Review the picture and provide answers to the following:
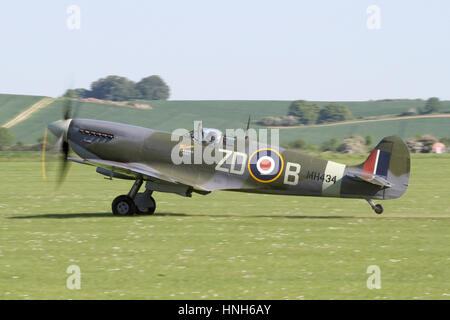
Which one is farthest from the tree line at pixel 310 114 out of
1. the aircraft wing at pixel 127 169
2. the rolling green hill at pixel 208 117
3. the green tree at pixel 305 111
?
the aircraft wing at pixel 127 169

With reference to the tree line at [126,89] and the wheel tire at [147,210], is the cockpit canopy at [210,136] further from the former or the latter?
the tree line at [126,89]

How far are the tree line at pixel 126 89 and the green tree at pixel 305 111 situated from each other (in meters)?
31.9

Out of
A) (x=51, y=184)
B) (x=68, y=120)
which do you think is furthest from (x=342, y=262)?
(x=51, y=184)

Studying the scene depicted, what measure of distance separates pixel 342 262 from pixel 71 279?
4.04m

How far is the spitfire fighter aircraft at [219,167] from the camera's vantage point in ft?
48.4

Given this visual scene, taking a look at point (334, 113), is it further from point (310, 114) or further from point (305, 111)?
point (305, 111)

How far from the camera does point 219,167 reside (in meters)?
15.4

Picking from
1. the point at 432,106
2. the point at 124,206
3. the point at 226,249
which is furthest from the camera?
the point at 432,106

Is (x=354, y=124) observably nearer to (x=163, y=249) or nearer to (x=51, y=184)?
(x=51, y=184)

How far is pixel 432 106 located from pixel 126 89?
51.0 metres

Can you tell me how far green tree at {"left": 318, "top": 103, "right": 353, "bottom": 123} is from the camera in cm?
7801

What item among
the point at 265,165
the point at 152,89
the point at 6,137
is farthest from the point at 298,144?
the point at 152,89

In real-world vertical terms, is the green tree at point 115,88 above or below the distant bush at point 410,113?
above

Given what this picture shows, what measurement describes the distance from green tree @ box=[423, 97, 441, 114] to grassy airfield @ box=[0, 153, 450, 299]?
65.1 meters
